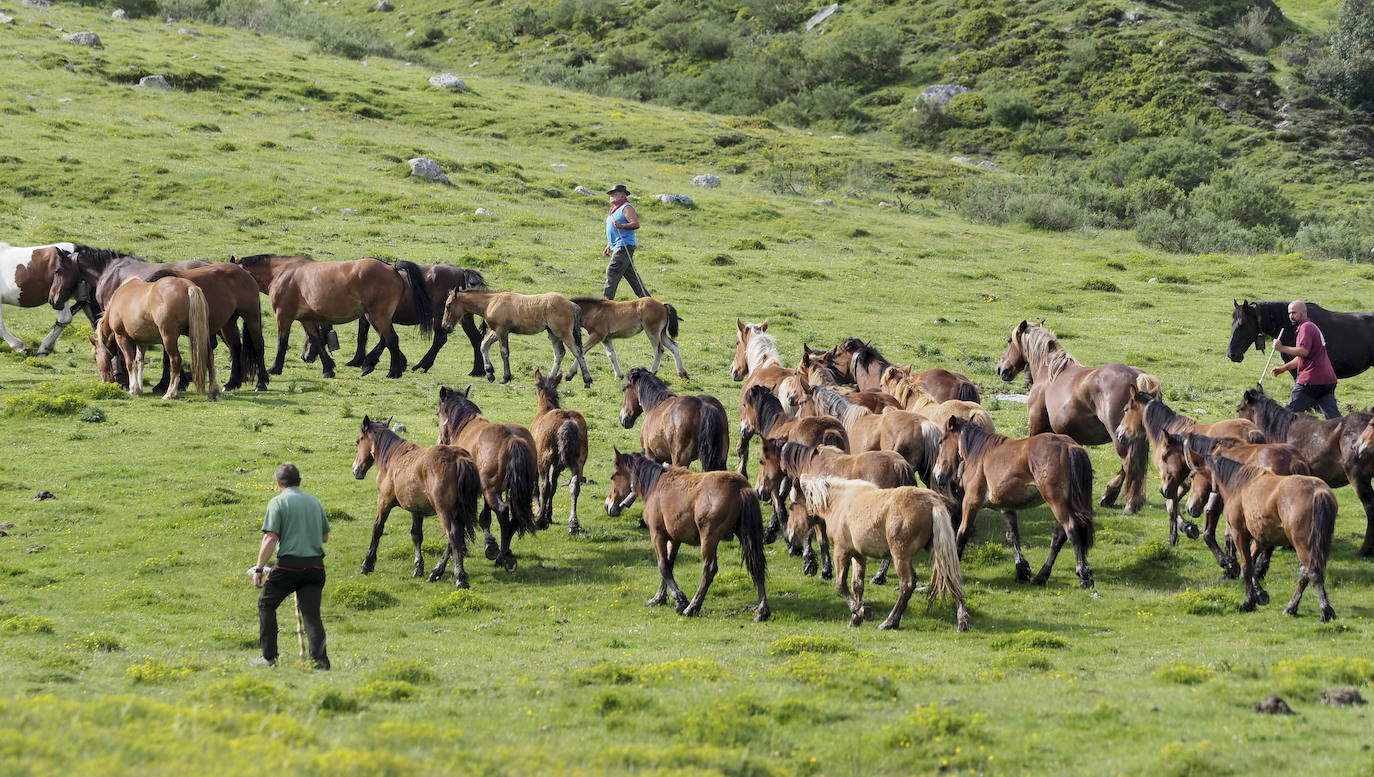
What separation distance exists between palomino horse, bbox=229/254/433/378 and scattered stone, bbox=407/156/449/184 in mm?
19734

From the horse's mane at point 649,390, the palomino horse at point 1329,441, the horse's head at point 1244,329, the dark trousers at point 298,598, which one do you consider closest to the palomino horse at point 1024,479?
the palomino horse at point 1329,441

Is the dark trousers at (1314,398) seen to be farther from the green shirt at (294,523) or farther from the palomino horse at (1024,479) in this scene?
the green shirt at (294,523)

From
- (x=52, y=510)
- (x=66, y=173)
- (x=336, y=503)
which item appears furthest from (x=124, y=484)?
(x=66, y=173)

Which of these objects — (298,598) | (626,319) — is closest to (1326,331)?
(626,319)

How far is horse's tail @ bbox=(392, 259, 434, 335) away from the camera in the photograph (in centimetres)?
2422

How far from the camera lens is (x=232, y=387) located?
2248 centimetres

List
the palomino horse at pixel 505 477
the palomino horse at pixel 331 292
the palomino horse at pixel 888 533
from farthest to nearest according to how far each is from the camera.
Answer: the palomino horse at pixel 331 292, the palomino horse at pixel 505 477, the palomino horse at pixel 888 533

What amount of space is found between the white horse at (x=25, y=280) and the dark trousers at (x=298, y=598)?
1640cm

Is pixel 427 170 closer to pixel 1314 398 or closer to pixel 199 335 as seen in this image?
pixel 199 335

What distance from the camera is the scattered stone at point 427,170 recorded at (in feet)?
142

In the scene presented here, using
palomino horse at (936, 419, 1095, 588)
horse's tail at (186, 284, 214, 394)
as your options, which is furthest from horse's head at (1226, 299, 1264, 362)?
horse's tail at (186, 284, 214, 394)

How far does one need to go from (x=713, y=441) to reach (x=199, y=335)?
33.1 ft

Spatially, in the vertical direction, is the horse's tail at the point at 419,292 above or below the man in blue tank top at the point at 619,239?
below

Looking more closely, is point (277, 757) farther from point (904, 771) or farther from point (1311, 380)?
point (1311, 380)
